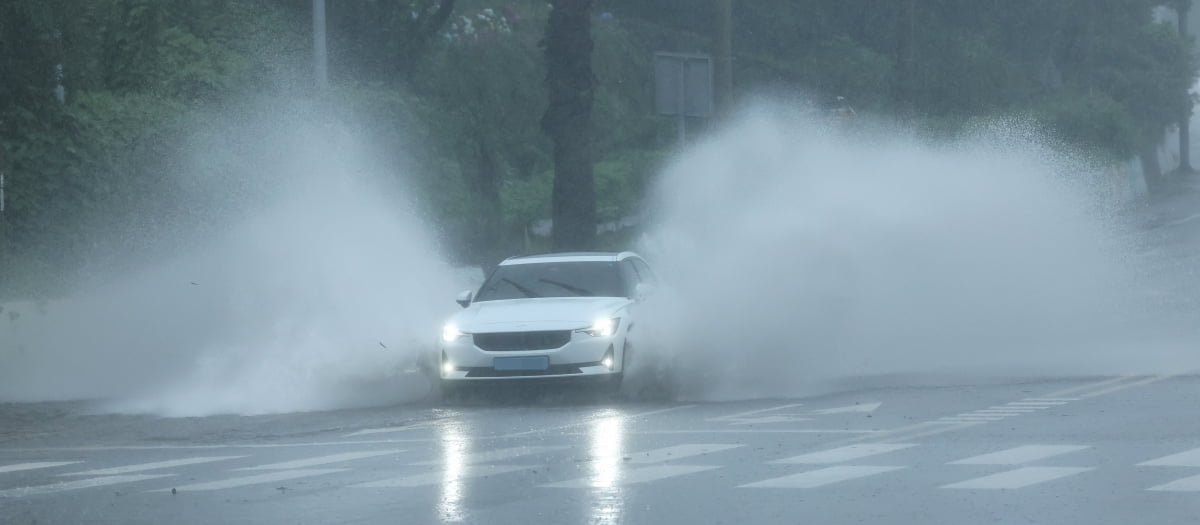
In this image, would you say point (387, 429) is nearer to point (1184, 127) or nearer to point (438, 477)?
point (438, 477)

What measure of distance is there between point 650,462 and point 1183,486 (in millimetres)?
3331

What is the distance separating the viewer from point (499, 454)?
475 inches

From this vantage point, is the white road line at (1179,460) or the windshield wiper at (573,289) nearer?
the white road line at (1179,460)

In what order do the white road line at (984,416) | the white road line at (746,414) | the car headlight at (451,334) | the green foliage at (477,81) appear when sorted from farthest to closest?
the green foliage at (477,81)
the car headlight at (451,334)
the white road line at (746,414)
the white road line at (984,416)

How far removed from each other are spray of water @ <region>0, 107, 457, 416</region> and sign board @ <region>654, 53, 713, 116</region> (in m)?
5.51

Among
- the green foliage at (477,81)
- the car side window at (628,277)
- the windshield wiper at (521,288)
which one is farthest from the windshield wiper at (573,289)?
the green foliage at (477,81)

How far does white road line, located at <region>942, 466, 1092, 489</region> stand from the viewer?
989cm

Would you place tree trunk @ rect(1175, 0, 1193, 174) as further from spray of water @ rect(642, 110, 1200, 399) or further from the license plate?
the license plate

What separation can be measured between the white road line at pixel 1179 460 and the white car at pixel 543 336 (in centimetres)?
632

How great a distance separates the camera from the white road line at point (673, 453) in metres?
11.5

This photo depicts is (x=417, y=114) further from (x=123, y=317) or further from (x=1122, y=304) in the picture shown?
(x=1122, y=304)

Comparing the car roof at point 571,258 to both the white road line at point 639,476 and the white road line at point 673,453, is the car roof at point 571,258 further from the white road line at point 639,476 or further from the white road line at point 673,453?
the white road line at point 639,476

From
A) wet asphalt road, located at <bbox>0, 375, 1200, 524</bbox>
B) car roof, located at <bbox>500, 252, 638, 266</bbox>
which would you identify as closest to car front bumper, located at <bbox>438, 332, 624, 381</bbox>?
wet asphalt road, located at <bbox>0, 375, 1200, 524</bbox>

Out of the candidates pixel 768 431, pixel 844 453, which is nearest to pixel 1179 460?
pixel 844 453
